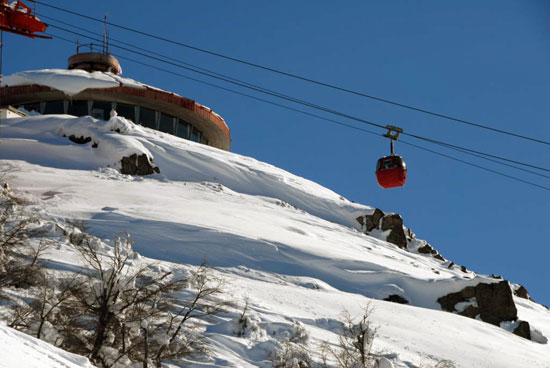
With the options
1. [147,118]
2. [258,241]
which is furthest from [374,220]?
[147,118]

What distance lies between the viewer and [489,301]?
30.4m

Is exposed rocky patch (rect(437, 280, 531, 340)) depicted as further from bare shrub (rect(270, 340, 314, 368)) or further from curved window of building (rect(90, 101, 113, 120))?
curved window of building (rect(90, 101, 113, 120))

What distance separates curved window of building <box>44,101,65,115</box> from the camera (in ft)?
157

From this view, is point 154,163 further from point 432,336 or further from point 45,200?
point 432,336

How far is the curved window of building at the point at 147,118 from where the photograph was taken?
1930 inches

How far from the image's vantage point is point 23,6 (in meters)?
20.9

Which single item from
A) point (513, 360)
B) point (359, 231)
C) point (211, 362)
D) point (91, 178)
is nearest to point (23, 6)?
point (211, 362)

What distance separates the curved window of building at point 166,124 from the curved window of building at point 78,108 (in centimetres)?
555

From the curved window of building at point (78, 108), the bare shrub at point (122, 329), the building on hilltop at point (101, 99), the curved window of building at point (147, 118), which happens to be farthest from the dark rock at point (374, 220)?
the bare shrub at point (122, 329)

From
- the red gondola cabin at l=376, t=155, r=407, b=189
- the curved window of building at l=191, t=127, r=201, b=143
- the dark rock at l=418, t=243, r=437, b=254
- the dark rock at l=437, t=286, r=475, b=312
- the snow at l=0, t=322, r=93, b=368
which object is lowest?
the snow at l=0, t=322, r=93, b=368

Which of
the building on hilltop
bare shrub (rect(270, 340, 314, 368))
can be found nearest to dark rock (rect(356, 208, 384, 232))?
the building on hilltop

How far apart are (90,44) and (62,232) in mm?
34581

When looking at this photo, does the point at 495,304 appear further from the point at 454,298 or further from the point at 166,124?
the point at 166,124

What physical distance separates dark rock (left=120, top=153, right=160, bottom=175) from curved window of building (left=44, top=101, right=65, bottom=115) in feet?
40.6
